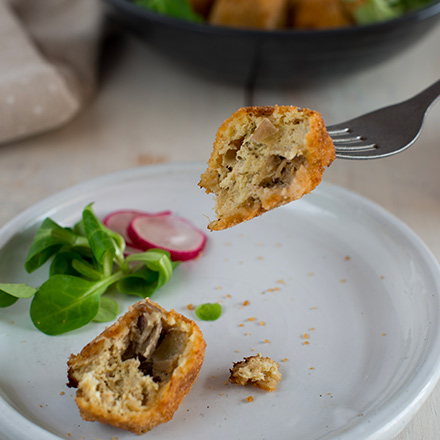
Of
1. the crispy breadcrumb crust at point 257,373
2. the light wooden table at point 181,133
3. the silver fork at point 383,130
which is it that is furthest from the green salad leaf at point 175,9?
the crispy breadcrumb crust at point 257,373

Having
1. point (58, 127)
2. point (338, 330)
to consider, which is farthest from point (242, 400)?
point (58, 127)

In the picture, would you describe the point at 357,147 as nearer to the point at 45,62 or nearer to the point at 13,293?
the point at 13,293

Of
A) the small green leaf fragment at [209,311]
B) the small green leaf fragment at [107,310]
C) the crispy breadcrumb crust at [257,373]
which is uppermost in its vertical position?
the crispy breadcrumb crust at [257,373]

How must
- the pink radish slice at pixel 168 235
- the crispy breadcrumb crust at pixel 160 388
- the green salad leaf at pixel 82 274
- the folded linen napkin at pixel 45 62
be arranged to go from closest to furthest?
1. the crispy breadcrumb crust at pixel 160 388
2. the green salad leaf at pixel 82 274
3. the pink radish slice at pixel 168 235
4. the folded linen napkin at pixel 45 62

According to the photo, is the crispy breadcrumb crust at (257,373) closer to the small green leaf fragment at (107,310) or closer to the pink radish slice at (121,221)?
the small green leaf fragment at (107,310)

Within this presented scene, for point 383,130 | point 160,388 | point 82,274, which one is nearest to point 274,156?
point 383,130

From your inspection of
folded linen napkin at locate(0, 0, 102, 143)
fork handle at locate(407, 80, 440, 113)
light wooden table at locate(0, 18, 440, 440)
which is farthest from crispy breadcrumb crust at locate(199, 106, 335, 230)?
folded linen napkin at locate(0, 0, 102, 143)

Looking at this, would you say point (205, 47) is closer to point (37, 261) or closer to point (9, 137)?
point (9, 137)
